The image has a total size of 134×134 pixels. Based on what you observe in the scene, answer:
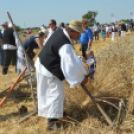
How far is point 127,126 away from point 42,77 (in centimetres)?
126

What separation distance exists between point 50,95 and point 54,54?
560mm

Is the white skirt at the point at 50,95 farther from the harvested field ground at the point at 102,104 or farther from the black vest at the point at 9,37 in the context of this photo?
the black vest at the point at 9,37

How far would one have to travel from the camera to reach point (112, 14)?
749 inches

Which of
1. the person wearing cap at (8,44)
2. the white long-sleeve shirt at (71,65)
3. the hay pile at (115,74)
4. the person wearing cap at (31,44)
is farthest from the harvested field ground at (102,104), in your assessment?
the person wearing cap at (8,44)

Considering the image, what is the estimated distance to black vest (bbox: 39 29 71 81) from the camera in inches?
89.2

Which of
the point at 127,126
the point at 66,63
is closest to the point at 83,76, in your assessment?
the point at 66,63

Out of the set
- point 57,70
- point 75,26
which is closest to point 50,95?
point 57,70

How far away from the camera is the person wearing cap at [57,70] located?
2232mm

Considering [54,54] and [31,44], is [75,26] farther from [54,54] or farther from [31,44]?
[31,44]

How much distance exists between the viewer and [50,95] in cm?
253

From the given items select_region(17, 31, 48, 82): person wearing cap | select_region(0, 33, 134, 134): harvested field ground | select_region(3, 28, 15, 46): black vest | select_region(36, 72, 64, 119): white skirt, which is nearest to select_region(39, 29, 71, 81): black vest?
select_region(36, 72, 64, 119): white skirt

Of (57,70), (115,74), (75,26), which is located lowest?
(115,74)

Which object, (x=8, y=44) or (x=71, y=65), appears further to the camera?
(x=8, y=44)

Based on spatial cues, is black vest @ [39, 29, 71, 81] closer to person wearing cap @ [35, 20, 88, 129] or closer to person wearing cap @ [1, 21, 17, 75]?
person wearing cap @ [35, 20, 88, 129]
